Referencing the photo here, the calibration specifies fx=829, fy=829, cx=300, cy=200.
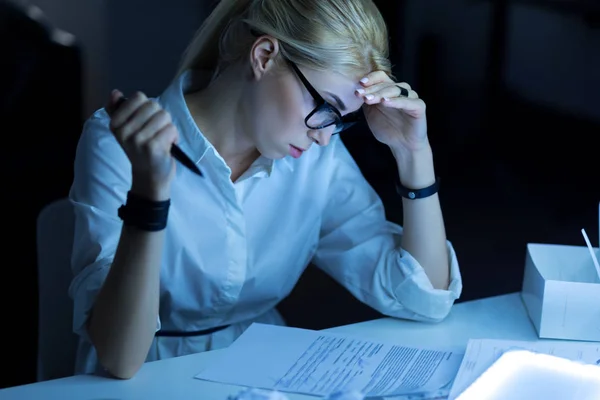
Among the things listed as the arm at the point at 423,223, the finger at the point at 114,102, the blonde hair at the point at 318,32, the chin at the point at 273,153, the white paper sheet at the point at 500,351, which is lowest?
the white paper sheet at the point at 500,351

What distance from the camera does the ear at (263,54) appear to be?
4.54 feet

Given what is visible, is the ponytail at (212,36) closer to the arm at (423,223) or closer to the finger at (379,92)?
the finger at (379,92)

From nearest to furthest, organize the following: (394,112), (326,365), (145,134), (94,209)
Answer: (145,134)
(326,365)
(94,209)
(394,112)

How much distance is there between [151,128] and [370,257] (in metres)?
0.60

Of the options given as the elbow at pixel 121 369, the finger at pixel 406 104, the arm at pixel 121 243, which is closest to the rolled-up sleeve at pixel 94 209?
the arm at pixel 121 243

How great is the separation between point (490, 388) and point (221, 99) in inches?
27.3

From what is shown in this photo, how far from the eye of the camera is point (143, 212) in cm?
115

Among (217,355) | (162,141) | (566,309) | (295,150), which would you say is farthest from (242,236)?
(566,309)

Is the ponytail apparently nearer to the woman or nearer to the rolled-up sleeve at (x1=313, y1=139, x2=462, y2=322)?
the woman

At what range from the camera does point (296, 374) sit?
1199mm

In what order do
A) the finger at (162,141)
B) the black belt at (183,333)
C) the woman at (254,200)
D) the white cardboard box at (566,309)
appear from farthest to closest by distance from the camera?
1. the black belt at (183,333)
2. the white cardboard box at (566,309)
3. the woman at (254,200)
4. the finger at (162,141)

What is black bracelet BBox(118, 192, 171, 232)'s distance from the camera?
1.15 m

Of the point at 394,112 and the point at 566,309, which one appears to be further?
the point at 394,112

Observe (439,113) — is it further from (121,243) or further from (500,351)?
(121,243)
